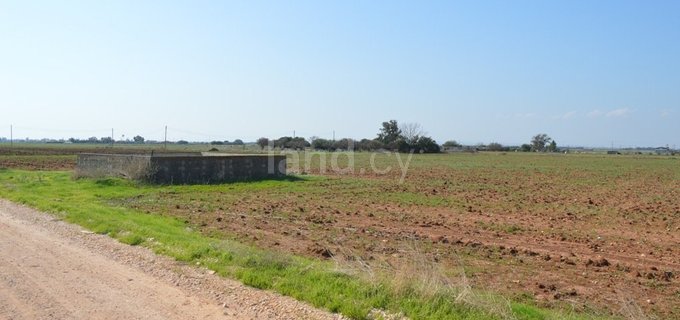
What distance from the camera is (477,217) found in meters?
17.8

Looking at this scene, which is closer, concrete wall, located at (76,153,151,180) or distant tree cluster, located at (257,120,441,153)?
concrete wall, located at (76,153,151,180)

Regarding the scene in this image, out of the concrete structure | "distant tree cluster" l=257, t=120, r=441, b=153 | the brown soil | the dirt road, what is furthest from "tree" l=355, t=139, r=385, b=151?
the dirt road

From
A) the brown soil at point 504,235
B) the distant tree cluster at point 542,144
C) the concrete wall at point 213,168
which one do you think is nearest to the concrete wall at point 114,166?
the concrete wall at point 213,168

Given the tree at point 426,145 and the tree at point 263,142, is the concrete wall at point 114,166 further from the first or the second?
the tree at point 263,142

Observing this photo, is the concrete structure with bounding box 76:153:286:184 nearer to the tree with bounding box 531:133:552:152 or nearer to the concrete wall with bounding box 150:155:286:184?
the concrete wall with bounding box 150:155:286:184

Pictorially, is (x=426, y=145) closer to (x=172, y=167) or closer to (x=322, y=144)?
(x=322, y=144)

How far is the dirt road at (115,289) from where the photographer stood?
6098 millimetres

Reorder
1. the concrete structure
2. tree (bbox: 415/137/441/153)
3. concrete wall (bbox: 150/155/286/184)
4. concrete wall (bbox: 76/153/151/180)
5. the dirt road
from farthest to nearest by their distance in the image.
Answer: tree (bbox: 415/137/441/153)
concrete wall (bbox: 150/155/286/184)
the concrete structure
concrete wall (bbox: 76/153/151/180)
the dirt road

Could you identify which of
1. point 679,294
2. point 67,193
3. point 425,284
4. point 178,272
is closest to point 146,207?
point 67,193

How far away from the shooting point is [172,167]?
27.3 metres

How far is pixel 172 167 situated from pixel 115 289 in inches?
829

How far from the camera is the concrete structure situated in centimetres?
2631

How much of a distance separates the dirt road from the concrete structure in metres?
16.7

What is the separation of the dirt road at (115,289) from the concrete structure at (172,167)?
16.7m
